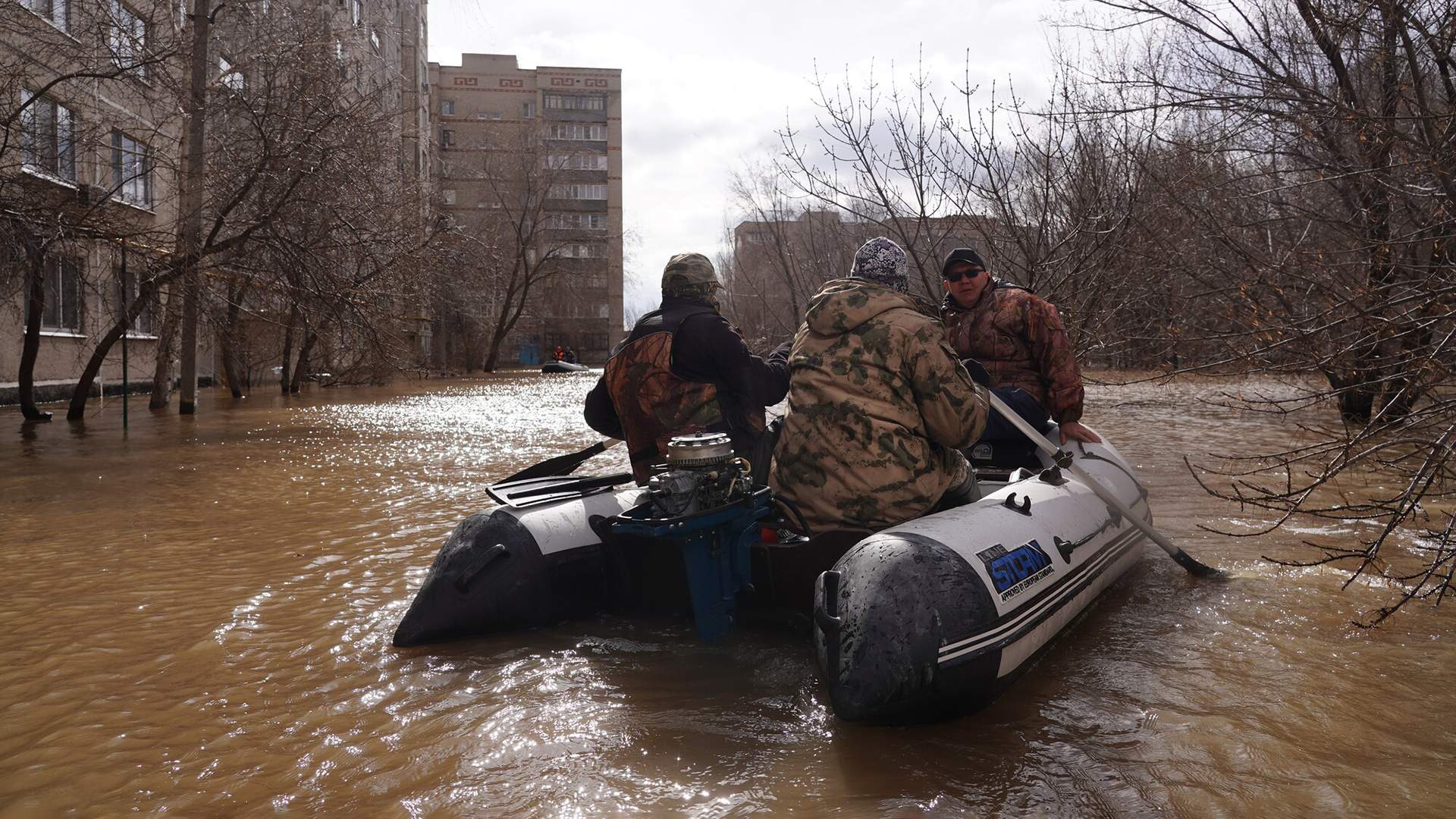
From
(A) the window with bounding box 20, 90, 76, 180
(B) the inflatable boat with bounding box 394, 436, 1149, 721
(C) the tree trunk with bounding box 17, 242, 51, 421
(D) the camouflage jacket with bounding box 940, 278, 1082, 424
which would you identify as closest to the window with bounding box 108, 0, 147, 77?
(A) the window with bounding box 20, 90, 76, 180

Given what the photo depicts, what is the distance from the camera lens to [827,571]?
368cm

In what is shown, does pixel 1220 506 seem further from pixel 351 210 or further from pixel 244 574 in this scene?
pixel 351 210

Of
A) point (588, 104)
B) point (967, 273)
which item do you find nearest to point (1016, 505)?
point (967, 273)

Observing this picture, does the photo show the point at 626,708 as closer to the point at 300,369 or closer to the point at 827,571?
the point at 827,571

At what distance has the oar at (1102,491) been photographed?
4.93m

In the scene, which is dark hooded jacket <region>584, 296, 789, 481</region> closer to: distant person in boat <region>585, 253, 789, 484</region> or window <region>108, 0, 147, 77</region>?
distant person in boat <region>585, 253, 789, 484</region>

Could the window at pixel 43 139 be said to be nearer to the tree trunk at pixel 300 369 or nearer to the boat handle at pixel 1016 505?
the tree trunk at pixel 300 369

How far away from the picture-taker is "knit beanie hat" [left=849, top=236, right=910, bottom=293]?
13.2ft

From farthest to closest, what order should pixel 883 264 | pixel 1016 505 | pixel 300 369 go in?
1. pixel 300 369
2. pixel 1016 505
3. pixel 883 264

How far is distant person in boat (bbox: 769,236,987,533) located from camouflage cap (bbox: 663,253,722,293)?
0.97 m

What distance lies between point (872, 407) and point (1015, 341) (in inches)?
104

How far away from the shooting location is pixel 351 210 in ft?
43.3

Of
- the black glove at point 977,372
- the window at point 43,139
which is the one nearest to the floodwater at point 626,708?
the black glove at point 977,372

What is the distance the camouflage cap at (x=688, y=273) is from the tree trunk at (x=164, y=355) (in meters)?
10.7
